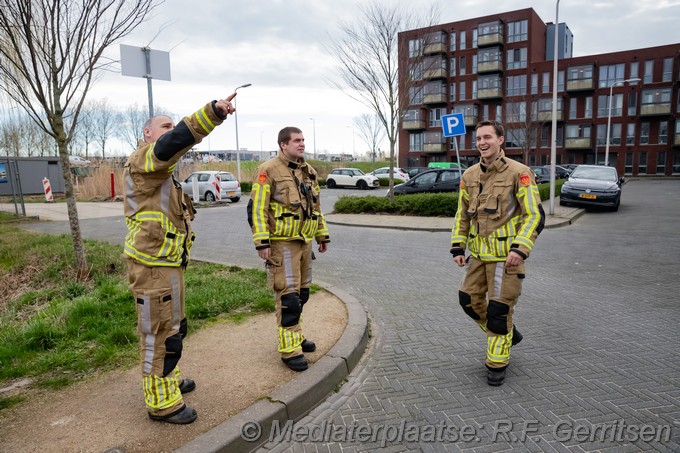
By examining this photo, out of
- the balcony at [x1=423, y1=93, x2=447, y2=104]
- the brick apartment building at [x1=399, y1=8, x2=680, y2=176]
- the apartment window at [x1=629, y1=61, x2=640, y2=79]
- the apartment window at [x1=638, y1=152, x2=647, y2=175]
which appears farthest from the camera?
the balcony at [x1=423, y1=93, x2=447, y2=104]

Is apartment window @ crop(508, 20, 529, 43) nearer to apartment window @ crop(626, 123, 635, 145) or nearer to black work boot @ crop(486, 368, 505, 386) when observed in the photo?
apartment window @ crop(626, 123, 635, 145)

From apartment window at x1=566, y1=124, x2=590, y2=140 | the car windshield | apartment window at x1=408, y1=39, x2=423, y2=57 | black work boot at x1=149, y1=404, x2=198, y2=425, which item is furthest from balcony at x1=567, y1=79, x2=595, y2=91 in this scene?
black work boot at x1=149, y1=404, x2=198, y2=425

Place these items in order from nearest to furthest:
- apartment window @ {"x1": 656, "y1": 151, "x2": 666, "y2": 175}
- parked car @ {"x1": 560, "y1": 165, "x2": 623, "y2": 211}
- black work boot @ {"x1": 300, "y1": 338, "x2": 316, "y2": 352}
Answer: black work boot @ {"x1": 300, "y1": 338, "x2": 316, "y2": 352}
parked car @ {"x1": 560, "y1": 165, "x2": 623, "y2": 211}
apartment window @ {"x1": 656, "y1": 151, "x2": 666, "y2": 175}

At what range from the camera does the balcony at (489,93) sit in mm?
50125

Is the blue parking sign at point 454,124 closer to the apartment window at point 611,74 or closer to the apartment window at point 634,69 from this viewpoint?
the apartment window at point 611,74

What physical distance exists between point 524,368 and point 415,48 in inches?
589

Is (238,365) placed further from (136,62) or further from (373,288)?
(136,62)

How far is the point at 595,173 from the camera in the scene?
17438 mm

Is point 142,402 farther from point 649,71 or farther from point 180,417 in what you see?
point 649,71

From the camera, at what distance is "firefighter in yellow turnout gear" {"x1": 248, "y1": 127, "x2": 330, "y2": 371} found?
3.74m

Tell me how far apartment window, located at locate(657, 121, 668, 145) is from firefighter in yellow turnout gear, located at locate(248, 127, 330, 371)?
172ft

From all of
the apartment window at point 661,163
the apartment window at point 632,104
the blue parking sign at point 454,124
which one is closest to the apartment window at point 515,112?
the apartment window at point 632,104

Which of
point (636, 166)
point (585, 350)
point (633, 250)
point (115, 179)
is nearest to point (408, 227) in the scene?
point (633, 250)

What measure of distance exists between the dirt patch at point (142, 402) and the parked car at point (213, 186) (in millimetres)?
18309
